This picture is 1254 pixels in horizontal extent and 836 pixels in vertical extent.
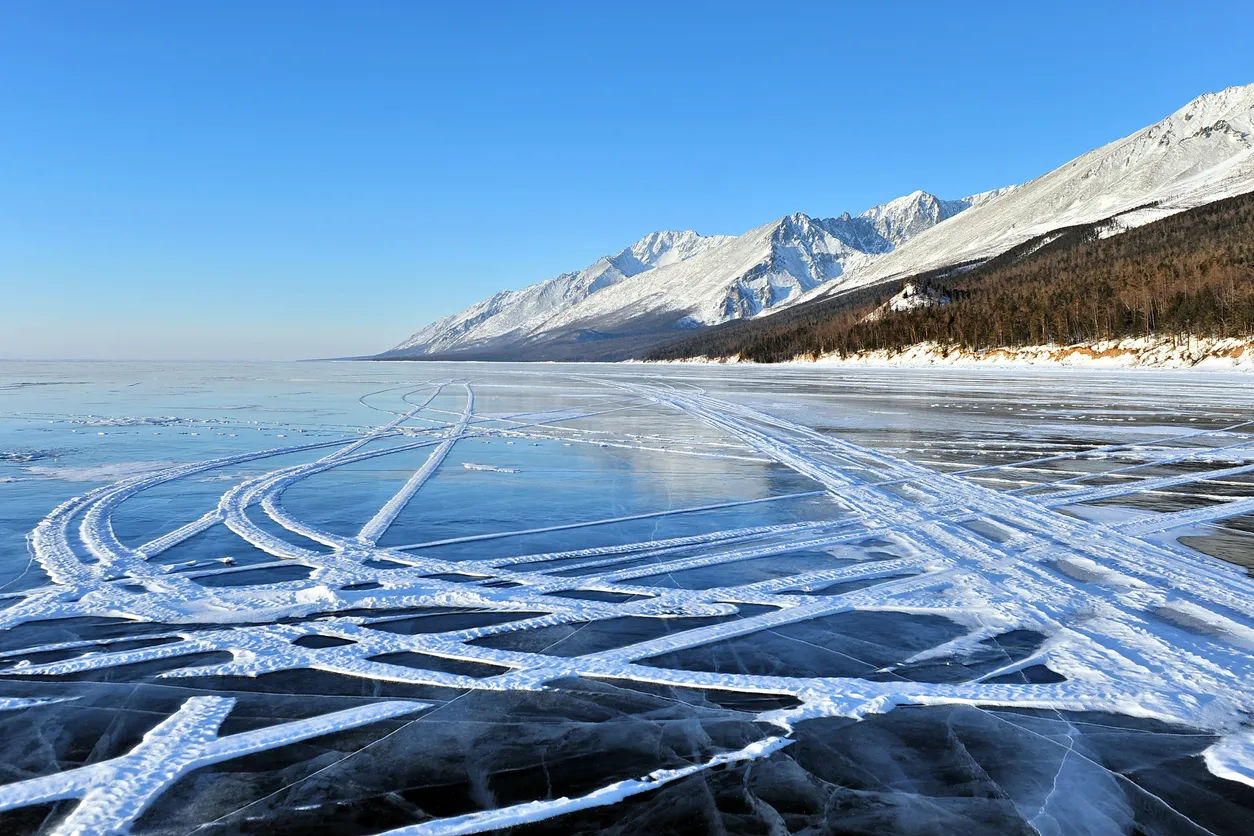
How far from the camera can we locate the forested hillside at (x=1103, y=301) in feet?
222

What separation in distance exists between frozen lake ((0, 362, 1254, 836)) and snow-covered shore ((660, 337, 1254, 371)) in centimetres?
5824

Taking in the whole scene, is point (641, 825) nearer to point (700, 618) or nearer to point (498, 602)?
point (700, 618)

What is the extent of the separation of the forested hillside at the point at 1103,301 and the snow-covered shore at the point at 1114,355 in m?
1.46

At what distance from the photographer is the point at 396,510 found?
9.07 m

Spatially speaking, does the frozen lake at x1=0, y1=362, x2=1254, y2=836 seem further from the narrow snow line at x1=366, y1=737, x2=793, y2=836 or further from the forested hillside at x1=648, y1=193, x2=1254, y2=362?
the forested hillside at x1=648, y1=193, x2=1254, y2=362

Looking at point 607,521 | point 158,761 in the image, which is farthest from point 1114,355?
point 158,761

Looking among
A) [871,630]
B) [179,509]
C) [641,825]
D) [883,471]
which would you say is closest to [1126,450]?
[883,471]

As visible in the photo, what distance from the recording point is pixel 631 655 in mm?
4520

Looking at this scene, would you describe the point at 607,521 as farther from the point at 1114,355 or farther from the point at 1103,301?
the point at 1103,301

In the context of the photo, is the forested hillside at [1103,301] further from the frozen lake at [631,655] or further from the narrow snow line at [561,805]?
the narrow snow line at [561,805]

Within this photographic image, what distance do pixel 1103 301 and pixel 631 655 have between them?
93794 millimetres

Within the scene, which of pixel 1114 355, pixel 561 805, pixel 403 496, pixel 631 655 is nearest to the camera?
pixel 561 805

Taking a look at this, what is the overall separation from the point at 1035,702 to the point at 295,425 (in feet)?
62.7

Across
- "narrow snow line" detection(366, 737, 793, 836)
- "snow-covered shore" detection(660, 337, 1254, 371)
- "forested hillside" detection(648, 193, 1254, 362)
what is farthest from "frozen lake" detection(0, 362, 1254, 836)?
"forested hillside" detection(648, 193, 1254, 362)
